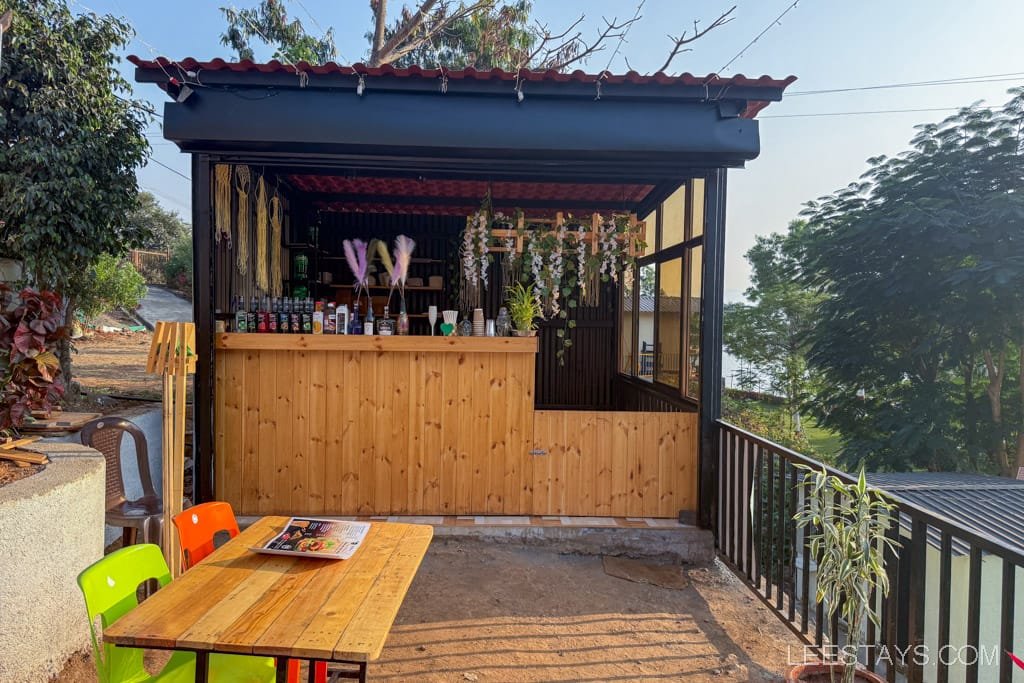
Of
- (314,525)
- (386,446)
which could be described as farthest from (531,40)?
(314,525)

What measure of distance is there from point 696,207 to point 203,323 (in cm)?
335

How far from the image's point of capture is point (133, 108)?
4934 millimetres

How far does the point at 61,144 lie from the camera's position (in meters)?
4.36

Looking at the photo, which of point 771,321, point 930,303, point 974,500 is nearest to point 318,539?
point 974,500

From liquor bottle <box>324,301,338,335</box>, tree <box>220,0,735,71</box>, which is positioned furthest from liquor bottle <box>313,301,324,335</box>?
tree <box>220,0,735,71</box>

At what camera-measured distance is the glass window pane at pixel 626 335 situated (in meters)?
6.05

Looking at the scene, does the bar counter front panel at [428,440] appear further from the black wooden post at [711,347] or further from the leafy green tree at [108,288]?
the leafy green tree at [108,288]

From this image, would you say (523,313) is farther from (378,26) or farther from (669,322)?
(378,26)

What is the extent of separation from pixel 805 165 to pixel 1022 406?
703cm

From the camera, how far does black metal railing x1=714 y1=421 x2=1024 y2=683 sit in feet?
5.31

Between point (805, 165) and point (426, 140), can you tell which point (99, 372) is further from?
point (805, 165)

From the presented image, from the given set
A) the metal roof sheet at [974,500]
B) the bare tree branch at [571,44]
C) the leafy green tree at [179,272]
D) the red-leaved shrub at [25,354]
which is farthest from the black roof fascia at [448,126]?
the leafy green tree at [179,272]

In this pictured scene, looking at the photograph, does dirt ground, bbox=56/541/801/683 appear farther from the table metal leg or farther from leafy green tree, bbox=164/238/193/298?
leafy green tree, bbox=164/238/193/298

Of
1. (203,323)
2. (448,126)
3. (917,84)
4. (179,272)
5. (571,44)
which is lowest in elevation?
(203,323)
